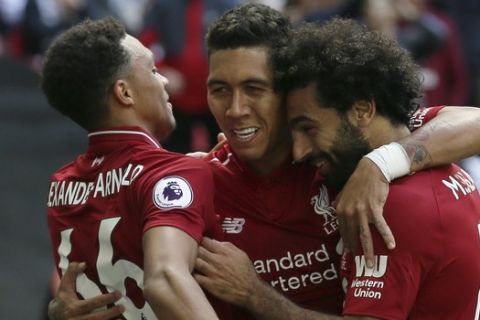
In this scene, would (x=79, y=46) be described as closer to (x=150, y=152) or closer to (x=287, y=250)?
(x=150, y=152)

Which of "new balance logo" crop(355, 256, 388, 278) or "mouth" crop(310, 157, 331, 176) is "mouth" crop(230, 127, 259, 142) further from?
"new balance logo" crop(355, 256, 388, 278)

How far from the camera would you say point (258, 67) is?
18.4 feet

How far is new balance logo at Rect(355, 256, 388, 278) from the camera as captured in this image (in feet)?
16.7

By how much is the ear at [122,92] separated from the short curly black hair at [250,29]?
1.30 feet

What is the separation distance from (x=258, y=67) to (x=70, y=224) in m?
0.98

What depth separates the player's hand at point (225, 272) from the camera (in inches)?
209

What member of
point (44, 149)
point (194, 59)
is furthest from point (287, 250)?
point (44, 149)

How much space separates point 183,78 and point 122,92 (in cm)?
502

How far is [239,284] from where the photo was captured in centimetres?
537

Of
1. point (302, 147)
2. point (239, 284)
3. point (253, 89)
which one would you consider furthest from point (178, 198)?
point (253, 89)

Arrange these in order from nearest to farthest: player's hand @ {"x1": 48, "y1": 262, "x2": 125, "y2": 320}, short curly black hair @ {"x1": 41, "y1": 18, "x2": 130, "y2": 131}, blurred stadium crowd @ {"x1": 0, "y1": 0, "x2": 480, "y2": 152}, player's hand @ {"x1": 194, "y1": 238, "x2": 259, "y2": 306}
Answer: player's hand @ {"x1": 194, "y1": 238, "x2": 259, "y2": 306}
player's hand @ {"x1": 48, "y1": 262, "x2": 125, "y2": 320}
short curly black hair @ {"x1": 41, "y1": 18, "x2": 130, "y2": 131}
blurred stadium crowd @ {"x1": 0, "y1": 0, "x2": 480, "y2": 152}

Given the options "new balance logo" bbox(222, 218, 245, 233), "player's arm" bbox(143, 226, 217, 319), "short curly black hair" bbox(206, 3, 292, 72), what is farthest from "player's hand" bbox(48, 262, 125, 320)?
"short curly black hair" bbox(206, 3, 292, 72)

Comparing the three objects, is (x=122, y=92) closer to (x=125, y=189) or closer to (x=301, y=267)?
(x=125, y=189)

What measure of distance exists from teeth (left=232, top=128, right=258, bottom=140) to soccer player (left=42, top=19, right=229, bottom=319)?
0.99ft
